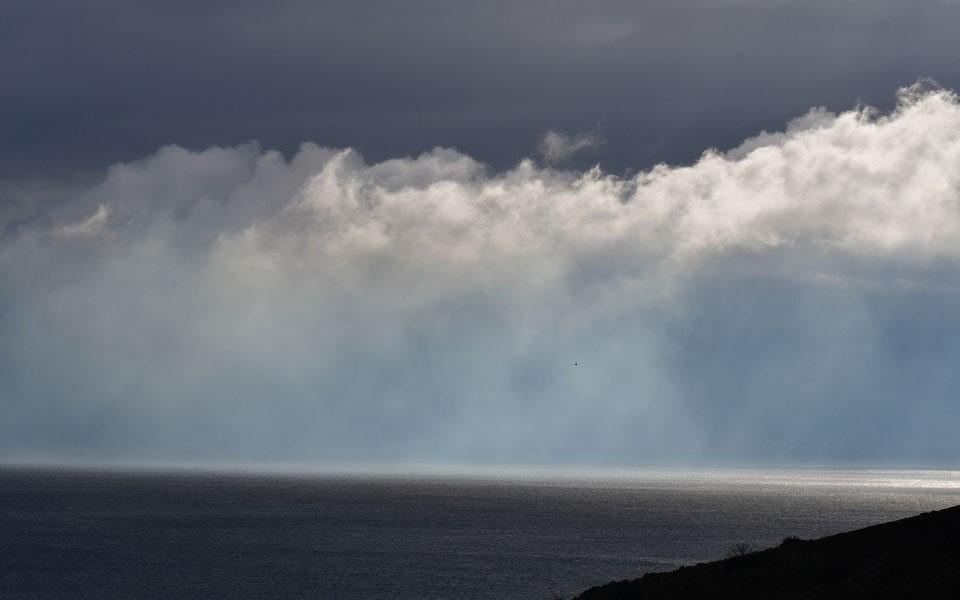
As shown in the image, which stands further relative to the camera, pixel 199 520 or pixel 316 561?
pixel 199 520

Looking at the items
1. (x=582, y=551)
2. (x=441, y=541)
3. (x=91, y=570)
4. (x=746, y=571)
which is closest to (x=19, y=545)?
(x=91, y=570)

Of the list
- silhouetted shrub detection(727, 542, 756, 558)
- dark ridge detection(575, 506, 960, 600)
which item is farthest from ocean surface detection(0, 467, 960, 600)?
dark ridge detection(575, 506, 960, 600)

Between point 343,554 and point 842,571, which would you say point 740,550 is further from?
point 343,554

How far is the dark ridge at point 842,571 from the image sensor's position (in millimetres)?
46281

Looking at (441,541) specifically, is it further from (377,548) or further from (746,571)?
(746,571)

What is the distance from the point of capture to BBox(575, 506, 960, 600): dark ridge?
4628 cm

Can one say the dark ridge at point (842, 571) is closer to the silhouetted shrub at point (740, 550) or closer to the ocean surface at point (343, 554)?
the silhouetted shrub at point (740, 550)

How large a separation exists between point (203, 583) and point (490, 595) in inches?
1103

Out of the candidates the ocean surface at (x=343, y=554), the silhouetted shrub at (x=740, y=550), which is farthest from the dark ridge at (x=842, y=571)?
the ocean surface at (x=343, y=554)

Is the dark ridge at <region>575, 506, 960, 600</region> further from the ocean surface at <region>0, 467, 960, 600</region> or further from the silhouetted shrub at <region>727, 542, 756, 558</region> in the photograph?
the ocean surface at <region>0, 467, 960, 600</region>

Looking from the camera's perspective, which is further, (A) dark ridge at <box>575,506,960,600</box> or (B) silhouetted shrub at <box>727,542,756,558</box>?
(B) silhouetted shrub at <box>727,542,756,558</box>

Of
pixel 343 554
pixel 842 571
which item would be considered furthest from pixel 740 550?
pixel 343 554

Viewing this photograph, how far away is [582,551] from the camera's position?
13562 centimetres

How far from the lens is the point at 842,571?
49.6 metres
